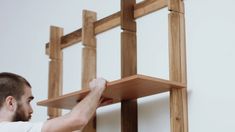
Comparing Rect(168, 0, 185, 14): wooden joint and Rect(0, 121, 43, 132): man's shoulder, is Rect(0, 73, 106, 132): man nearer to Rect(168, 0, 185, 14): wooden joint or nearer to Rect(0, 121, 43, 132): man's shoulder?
Rect(0, 121, 43, 132): man's shoulder

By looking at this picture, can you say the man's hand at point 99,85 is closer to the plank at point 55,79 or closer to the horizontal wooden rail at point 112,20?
the horizontal wooden rail at point 112,20

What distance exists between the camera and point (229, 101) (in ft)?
5.95

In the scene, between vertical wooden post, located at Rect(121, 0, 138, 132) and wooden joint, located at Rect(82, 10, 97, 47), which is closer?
vertical wooden post, located at Rect(121, 0, 138, 132)

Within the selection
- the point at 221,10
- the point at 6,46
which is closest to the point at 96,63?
the point at 221,10

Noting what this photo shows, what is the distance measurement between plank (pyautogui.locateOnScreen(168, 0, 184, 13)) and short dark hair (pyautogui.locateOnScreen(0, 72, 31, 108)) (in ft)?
2.23

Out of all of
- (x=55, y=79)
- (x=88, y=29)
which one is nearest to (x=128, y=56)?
(x=88, y=29)

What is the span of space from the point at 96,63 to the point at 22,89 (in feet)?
1.98

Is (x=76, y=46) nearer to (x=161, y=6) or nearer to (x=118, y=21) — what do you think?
(x=118, y=21)

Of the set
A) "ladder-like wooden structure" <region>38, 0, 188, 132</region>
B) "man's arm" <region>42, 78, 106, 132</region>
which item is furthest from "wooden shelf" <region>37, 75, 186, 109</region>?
"man's arm" <region>42, 78, 106, 132</region>

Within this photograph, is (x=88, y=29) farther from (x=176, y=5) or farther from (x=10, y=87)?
(x=10, y=87)

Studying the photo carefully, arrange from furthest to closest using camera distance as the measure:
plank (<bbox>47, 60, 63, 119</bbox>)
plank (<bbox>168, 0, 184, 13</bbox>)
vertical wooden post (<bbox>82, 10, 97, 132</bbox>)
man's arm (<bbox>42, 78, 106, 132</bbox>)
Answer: plank (<bbox>47, 60, 63, 119</bbox>)
vertical wooden post (<bbox>82, 10, 97, 132</bbox>)
plank (<bbox>168, 0, 184, 13</bbox>)
man's arm (<bbox>42, 78, 106, 132</bbox>)

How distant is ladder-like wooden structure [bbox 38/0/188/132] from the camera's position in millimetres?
1947

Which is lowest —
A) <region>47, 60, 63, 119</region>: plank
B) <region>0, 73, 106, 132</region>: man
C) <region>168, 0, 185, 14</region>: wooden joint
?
<region>0, 73, 106, 132</region>: man

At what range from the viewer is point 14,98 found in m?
1.90
